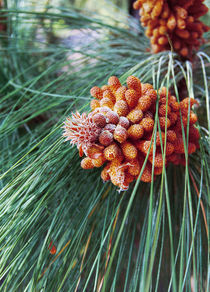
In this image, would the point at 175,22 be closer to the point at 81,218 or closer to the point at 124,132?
the point at 124,132

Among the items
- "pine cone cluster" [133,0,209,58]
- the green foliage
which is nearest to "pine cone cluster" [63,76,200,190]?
the green foliage

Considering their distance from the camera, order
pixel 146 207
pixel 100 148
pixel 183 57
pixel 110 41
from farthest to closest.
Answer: pixel 110 41 → pixel 183 57 → pixel 146 207 → pixel 100 148

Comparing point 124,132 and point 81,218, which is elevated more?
point 124,132

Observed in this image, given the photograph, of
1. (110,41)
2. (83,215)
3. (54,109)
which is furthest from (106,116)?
(110,41)

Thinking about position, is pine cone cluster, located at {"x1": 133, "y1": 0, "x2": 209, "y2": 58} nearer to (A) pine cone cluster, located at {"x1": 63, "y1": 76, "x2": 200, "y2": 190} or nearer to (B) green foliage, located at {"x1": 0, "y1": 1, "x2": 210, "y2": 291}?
(B) green foliage, located at {"x1": 0, "y1": 1, "x2": 210, "y2": 291}

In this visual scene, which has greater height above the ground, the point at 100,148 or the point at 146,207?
the point at 100,148

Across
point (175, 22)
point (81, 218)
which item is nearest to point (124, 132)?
point (81, 218)

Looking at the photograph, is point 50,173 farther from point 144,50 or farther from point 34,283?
point 144,50

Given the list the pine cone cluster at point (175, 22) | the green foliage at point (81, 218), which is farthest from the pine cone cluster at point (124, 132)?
the pine cone cluster at point (175, 22)
